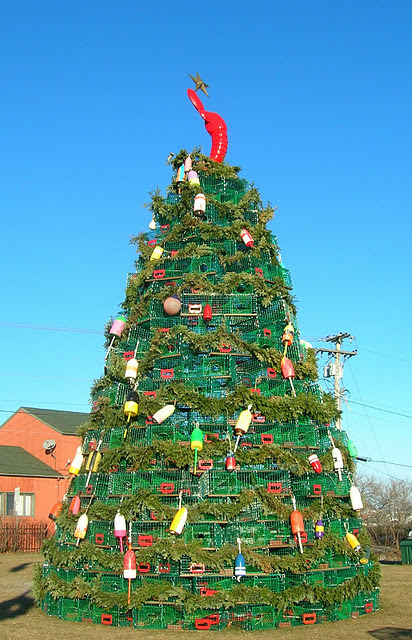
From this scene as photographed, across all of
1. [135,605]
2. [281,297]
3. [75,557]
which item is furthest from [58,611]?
[281,297]

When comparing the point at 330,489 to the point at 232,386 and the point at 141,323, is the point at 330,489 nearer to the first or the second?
the point at 232,386

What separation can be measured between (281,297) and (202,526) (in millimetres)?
5975

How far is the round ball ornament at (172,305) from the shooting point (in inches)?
593

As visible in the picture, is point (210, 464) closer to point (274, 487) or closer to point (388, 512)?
point (274, 487)

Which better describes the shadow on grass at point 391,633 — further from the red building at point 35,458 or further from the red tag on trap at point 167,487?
the red building at point 35,458

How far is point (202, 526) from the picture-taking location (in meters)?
13.0

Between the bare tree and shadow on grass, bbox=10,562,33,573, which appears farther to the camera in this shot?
the bare tree

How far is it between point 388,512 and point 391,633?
30721 millimetres

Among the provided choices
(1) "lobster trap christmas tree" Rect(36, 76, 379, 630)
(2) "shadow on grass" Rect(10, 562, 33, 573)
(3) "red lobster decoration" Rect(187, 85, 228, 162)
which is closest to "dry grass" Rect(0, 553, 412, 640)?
(1) "lobster trap christmas tree" Rect(36, 76, 379, 630)

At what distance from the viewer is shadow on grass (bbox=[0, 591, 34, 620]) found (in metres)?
14.2

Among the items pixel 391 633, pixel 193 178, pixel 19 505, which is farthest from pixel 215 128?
pixel 19 505

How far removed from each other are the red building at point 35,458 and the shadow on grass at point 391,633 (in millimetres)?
21759

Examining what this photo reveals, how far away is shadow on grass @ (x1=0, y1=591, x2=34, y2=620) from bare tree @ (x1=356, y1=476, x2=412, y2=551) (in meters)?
19.1

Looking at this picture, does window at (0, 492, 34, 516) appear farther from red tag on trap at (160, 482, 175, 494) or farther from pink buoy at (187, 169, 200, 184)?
pink buoy at (187, 169, 200, 184)
